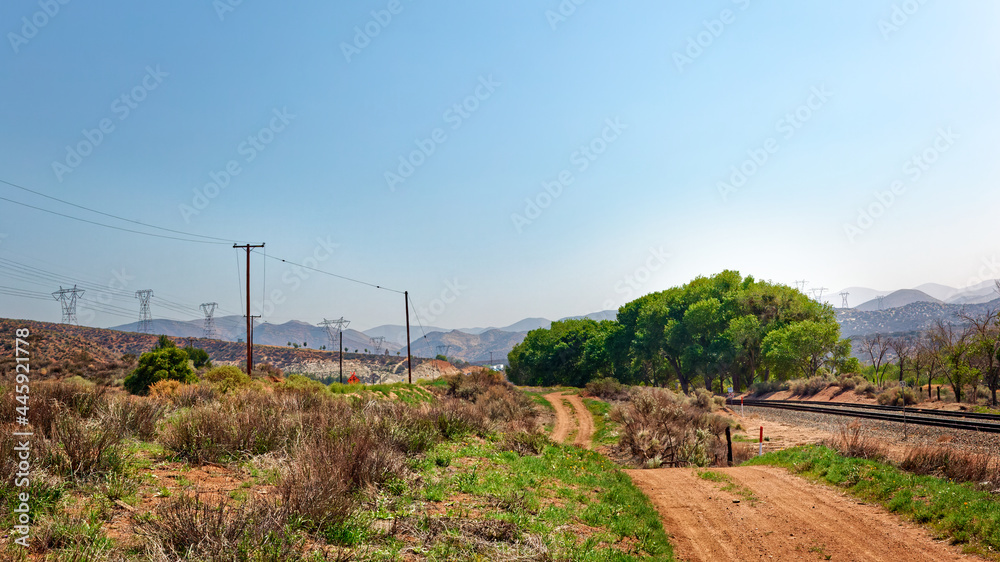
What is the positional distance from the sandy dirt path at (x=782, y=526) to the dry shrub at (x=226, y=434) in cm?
777

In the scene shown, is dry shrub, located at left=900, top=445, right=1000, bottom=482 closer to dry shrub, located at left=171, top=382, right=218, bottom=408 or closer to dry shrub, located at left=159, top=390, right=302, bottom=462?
dry shrub, located at left=159, top=390, right=302, bottom=462

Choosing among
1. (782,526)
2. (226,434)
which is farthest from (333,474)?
(782,526)

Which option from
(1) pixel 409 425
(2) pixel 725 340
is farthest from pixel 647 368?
(1) pixel 409 425

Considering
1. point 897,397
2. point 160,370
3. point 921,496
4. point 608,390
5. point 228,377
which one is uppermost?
point 160,370

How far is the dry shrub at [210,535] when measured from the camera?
15.0ft

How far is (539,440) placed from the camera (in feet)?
55.8

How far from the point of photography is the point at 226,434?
30.0ft

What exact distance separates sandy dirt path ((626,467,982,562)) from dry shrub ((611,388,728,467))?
516 centimetres

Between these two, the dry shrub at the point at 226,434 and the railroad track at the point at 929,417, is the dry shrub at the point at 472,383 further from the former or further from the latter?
the dry shrub at the point at 226,434

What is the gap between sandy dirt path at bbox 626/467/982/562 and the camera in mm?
9242

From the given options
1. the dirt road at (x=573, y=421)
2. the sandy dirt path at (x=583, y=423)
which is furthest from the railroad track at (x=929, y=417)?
the dirt road at (x=573, y=421)

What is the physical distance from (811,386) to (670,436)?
3203 cm

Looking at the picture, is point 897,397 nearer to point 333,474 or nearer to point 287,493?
point 333,474

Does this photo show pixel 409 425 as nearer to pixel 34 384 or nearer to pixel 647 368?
pixel 34 384
